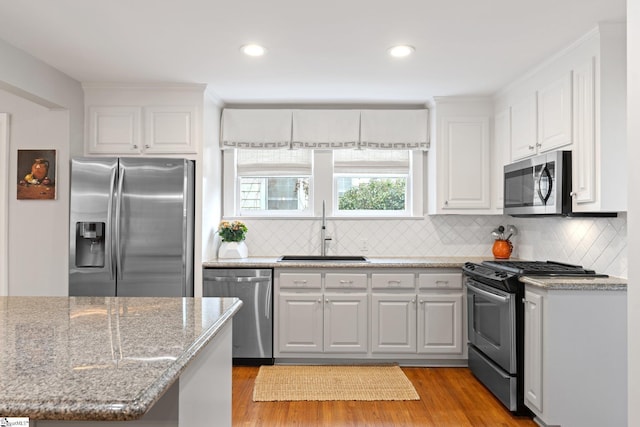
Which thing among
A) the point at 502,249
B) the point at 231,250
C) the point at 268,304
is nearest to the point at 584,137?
the point at 502,249

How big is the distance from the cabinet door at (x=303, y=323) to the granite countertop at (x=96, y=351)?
2.00 meters


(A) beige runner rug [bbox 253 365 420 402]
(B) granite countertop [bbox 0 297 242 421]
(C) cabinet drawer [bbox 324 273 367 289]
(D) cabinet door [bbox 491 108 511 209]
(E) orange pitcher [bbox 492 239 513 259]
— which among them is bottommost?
(A) beige runner rug [bbox 253 365 420 402]

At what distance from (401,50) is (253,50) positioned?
0.97 metres

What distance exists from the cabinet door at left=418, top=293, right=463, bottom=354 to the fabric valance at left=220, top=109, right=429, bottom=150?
1497 millimetres

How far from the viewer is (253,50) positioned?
10.0 ft

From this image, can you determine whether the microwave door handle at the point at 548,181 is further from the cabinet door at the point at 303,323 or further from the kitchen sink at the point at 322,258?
the cabinet door at the point at 303,323

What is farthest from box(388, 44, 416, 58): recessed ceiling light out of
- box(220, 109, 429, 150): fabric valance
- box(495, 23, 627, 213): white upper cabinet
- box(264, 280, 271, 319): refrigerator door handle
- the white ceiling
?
box(264, 280, 271, 319): refrigerator door handle

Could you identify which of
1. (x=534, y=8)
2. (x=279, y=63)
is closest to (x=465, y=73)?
(x=534, y=8)

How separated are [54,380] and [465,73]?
3.39 m

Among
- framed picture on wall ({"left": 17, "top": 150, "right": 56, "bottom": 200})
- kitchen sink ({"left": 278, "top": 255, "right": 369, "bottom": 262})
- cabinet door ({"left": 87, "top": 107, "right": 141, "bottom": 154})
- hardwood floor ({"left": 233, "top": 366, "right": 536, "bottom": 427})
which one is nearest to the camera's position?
hardwood floor ({"left": 233, "top": 366, "right": 536, "bottom": 427})

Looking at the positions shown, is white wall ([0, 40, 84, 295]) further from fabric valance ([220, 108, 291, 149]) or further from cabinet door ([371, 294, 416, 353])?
cabinet door ([371, 294, 416, 353])

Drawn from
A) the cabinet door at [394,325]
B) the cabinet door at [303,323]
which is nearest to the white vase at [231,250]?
the cabinet door at [303,323]

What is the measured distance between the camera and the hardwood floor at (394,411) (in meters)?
2.90

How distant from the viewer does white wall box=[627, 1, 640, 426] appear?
1.29m
